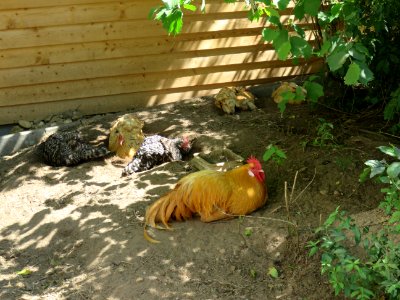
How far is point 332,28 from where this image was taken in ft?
18.5

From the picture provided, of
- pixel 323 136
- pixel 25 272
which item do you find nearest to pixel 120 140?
pixel 25 272

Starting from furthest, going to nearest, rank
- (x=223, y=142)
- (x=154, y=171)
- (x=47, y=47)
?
(x=47, y=47), (x=223, y=142), (x=154, y=171)

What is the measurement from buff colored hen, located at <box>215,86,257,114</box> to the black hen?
1518mm

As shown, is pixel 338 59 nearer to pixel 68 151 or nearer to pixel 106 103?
pixel 68 151

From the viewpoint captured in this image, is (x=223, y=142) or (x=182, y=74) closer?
(x=223, y=142)

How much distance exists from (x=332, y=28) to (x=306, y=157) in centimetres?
150

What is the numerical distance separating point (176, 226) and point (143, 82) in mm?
2855

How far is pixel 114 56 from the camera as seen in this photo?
6.63 metres

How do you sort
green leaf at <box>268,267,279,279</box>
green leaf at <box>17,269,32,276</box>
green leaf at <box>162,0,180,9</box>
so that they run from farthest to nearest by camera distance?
green leaf at <box>17,269,32,276</box>, green leaf at <box>268,267,279,279</box>, green leaf at <box>162,0,180,9</box>

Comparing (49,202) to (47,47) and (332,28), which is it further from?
(332,28)

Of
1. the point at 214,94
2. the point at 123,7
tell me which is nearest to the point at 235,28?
the point at 214,94

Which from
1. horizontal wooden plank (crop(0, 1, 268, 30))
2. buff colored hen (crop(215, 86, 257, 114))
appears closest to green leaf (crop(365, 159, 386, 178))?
buff colored hen (crop(215, 86, 257, 114))

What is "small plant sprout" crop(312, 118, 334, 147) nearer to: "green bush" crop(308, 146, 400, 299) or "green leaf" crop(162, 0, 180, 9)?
"green bush" crop(308, 146, 400, 299)

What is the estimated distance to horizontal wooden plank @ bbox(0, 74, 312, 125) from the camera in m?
6.55
